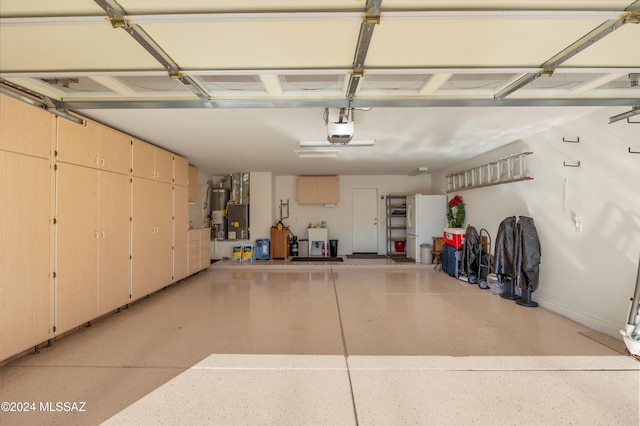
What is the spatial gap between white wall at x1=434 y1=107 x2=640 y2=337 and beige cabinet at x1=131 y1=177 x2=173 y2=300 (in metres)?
5.30

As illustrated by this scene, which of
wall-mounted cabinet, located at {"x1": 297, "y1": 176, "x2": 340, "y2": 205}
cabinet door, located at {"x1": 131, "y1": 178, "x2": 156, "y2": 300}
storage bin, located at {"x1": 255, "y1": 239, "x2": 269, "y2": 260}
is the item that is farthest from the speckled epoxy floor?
wall-mounted cabinet, located at {"x1": 297, "y1": 176, "x2": 340, "y2": 205}

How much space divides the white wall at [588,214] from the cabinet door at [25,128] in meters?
5.58

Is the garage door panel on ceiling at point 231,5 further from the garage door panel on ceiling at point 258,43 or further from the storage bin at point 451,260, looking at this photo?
the storage bin at point 451,260

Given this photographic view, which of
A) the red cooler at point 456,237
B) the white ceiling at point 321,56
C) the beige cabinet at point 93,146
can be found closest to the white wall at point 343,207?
the red cooler at point 456,237

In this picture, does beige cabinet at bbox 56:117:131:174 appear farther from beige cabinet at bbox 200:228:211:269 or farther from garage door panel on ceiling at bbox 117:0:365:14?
beige cabinet at bbox 200:228:211:269

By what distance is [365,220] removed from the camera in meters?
8.86

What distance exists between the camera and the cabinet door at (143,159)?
418 cm

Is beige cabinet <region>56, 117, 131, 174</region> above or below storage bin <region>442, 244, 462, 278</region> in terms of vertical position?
above

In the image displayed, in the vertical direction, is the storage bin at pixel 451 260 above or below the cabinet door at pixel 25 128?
below

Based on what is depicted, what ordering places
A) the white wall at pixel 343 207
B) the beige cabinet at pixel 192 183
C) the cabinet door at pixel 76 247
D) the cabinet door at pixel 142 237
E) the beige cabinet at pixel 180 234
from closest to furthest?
1. the cabinet door at pixel 76 247
2. the cabinet door at pixel 142 237
3. the beige cabinet at pixel 180 234
4. the beige cabinet at pixel 192 183
5. the white wall at pixel 343 207

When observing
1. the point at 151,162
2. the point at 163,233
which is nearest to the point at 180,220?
the point at 163,233

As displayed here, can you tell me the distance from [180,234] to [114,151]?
217cm

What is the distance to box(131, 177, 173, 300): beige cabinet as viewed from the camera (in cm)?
421

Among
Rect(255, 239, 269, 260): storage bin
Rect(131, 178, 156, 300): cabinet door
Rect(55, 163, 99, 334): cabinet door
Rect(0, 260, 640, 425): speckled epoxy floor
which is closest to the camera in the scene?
Rect(0, 260, 640, 425): speckled epoxy floor
